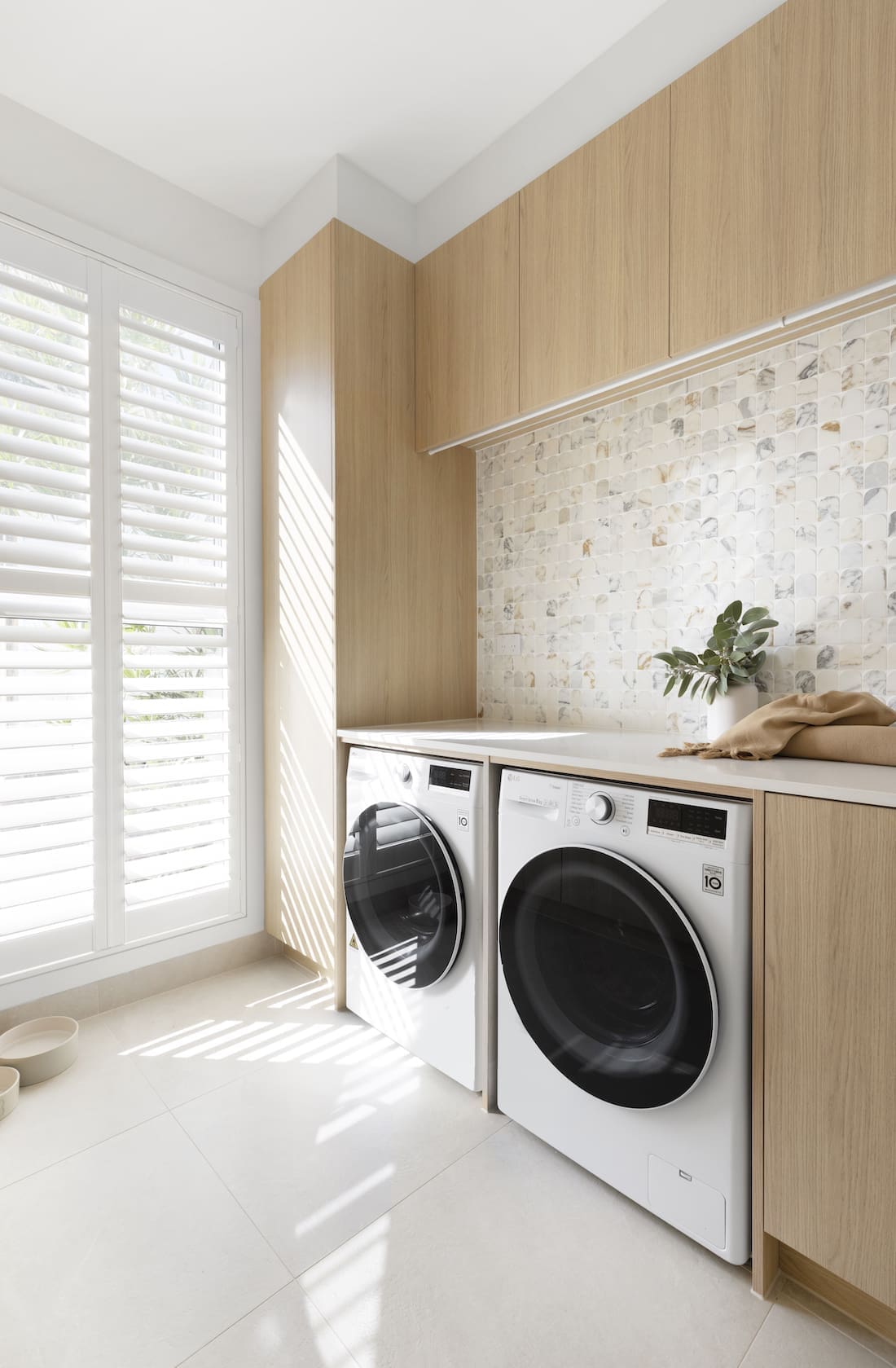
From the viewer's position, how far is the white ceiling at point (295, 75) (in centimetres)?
169

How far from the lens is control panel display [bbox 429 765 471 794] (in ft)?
5.47

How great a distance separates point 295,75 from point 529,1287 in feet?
9.66

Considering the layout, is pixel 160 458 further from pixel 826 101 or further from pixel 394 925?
pixel 826 101

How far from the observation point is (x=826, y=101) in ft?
4.42

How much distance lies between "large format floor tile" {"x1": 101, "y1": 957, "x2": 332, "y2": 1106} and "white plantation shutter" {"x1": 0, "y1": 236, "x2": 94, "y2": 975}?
0.32m

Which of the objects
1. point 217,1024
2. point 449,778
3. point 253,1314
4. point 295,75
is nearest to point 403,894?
point 449,778

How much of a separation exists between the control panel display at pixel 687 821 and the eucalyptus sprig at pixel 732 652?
1.71 feet

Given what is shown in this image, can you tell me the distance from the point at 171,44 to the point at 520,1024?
269 cm

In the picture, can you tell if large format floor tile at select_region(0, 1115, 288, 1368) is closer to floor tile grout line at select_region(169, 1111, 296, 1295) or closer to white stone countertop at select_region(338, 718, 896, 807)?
floor tile grout line at select_region(169, 1111, 296, 1295)

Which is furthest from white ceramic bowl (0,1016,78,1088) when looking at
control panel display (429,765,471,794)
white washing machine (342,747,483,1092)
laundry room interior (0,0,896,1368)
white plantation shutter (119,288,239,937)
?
control panel display (429,765,471,794)

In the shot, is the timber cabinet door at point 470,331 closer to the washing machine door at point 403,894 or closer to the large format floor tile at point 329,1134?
the washing machine door at point 403,894

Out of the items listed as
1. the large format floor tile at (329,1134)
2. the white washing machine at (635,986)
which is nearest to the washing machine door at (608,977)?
the white washing machine at (635,986)

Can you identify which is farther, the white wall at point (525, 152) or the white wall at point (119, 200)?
the white wall at point (119, 200)

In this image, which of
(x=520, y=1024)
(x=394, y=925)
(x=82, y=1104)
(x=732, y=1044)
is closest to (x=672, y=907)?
(x=732, y=1044)
